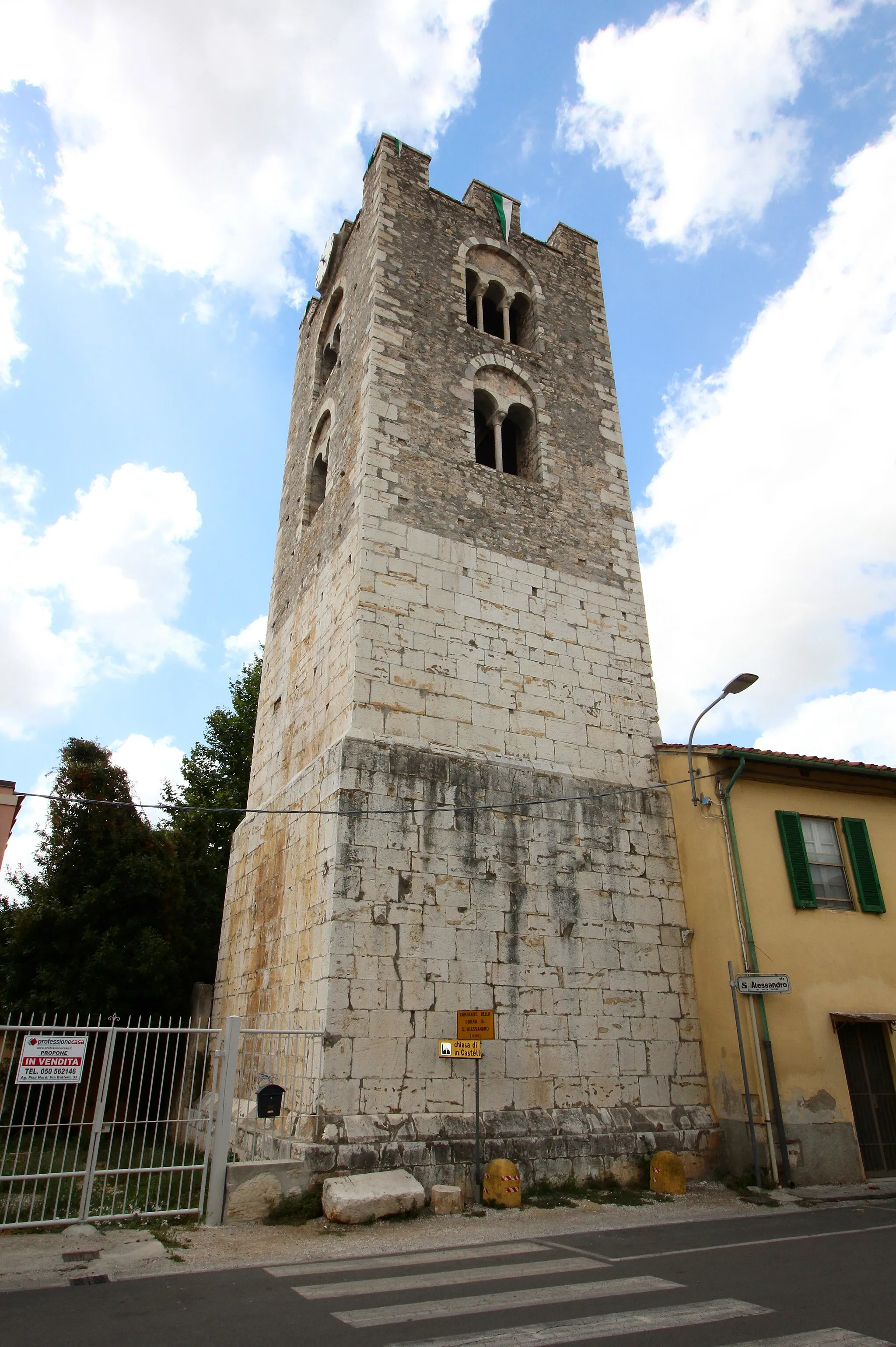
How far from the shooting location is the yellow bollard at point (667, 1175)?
9.30 metres

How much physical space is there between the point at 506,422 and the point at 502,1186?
12.4 meters

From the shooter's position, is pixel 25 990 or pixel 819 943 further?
pixel 25 990

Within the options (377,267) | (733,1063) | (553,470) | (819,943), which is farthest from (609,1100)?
(377,267)

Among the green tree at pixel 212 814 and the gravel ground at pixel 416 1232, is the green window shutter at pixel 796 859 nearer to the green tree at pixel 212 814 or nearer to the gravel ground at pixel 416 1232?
the gravel ground at pixel 416 1232

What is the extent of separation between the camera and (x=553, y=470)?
1433 cm

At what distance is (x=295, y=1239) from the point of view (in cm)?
709

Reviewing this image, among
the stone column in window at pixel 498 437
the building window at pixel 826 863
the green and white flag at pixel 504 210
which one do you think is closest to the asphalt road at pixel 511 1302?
the building window at pixel 826 863

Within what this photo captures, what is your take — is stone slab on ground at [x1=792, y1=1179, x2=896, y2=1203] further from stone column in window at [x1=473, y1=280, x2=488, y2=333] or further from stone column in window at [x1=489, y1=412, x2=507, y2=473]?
stone column in window at [x1=473, y1=280, x2=488, y2=333]

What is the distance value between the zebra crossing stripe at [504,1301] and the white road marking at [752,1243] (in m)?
0.80

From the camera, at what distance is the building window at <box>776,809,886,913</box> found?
1141 cm

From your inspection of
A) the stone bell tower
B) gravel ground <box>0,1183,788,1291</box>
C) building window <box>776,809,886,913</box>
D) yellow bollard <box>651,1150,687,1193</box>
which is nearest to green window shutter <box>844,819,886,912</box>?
building window <box>776,809,886,913</box>

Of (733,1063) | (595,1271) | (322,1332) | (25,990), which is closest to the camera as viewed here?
(322,1332)

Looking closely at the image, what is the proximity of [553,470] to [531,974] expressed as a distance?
861 centimetres

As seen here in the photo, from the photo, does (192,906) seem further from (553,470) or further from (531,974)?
(553,470)
